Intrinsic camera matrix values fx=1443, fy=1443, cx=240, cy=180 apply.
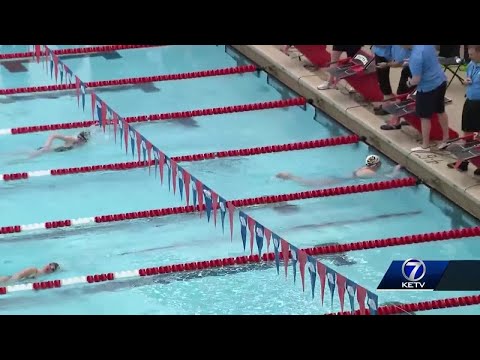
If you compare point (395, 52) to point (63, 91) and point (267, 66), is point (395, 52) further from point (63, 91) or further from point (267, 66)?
point (63, 91)

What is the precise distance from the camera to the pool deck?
10.3m

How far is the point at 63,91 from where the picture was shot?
13.1m

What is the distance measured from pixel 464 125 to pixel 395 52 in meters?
1.32

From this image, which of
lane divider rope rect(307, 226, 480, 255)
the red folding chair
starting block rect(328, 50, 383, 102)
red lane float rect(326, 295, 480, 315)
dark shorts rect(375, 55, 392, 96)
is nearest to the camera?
red lane float rect(326, 295, 480, 315)

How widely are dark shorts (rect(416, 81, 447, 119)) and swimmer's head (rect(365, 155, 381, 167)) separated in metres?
0.52

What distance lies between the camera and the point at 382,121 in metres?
11.6

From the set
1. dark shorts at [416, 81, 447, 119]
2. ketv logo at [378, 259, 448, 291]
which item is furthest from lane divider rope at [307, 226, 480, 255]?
dark shorts at [416, 81, 447, 119]

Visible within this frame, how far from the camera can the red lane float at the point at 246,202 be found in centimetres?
1033

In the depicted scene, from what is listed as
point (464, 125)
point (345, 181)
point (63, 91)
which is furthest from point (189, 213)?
point (63, 91)

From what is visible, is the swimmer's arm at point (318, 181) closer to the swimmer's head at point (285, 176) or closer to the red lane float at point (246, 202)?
the swimmer's head at point (285, 176)

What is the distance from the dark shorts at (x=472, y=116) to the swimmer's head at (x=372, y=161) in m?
0.83

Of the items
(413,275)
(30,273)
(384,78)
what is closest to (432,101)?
(384,78)

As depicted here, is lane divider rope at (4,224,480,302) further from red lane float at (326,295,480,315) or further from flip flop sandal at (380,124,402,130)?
flip flop sandal at (380,124,402,130)

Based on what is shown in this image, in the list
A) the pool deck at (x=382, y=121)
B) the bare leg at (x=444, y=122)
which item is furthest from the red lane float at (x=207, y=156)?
the bare leg at (x=444, y=122)
